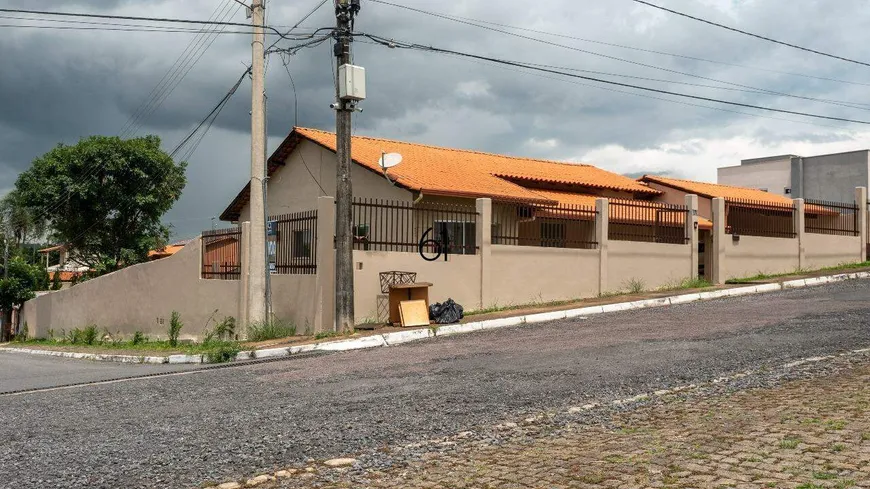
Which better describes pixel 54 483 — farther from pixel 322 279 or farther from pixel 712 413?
pixel 322 279

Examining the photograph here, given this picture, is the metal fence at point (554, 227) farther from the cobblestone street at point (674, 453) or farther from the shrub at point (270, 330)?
the cobblestone street at point (674, 453)

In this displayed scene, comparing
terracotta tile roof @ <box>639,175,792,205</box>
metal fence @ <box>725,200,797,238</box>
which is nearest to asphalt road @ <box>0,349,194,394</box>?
metal fence @ <box>725,200,797,238</box>

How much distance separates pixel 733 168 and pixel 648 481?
49.7 meters

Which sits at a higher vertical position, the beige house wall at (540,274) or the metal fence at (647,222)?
the metal fence at (647,222)

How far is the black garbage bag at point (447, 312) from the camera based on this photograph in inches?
623

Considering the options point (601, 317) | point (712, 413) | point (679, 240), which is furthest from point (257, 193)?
point (712, 413)

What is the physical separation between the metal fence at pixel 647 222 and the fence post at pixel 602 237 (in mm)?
530

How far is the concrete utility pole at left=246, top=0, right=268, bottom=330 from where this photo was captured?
17328 mm

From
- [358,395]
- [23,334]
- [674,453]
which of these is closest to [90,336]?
[23,334]

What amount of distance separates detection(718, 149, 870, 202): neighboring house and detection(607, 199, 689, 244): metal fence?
88.7 feet

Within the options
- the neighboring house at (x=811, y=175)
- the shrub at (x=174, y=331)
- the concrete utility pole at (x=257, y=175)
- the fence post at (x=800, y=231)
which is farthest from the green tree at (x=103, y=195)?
the neighboring house at (x=811, y=175)

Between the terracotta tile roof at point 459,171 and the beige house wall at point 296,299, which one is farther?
the terracotta tile roof at point 459,171

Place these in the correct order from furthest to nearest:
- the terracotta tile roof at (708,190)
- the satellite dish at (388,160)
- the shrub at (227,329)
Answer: the terracotta tile roof at (708,190), the shrub at (227,329), the satellite dish at (388,160)

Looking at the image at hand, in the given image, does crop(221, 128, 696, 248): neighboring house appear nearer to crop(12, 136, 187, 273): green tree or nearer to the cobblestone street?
the cobblestone street
